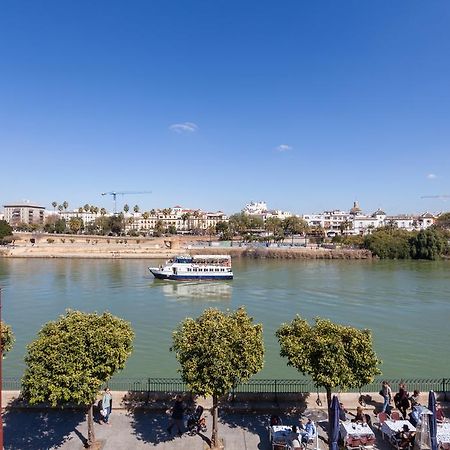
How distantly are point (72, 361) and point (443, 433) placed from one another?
9263mm

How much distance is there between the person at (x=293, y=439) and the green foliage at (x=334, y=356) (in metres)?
1.36

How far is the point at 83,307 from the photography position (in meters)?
36.8

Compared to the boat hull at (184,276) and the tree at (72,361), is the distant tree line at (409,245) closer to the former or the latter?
the boat hull at (184,276)

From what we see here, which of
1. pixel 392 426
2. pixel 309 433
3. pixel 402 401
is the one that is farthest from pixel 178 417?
pixel 402 401

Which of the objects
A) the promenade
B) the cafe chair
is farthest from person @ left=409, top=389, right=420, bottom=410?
the cafe chair

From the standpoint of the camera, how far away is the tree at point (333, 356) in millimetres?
10719

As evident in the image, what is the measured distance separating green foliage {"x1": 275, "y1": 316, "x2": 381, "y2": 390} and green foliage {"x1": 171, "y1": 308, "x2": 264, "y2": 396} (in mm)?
1122

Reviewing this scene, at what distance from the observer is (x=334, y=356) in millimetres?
10766

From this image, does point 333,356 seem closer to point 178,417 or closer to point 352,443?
point 352,443

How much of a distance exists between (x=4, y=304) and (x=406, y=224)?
→ 157 metres

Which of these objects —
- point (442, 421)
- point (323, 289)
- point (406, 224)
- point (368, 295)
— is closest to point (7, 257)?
point (323, 289)

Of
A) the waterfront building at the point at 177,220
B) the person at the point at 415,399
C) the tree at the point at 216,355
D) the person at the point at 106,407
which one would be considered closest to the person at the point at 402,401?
the person at the point at 415,399

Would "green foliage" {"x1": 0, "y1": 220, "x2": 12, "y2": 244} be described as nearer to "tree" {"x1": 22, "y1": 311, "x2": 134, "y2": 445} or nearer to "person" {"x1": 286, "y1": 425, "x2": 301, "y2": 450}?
"tree" {"x1": 22, "y1": 311, "x2": 134, "y2": 445}

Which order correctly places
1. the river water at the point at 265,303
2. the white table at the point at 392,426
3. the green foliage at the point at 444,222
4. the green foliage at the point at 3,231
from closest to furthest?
1. the white table at the point at 392,426
2. the river water at the point at 265,303
3. the green foliage at the point at 3,231
4. the green foliage at the point at 444,222
